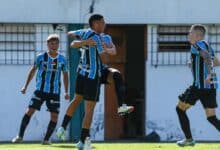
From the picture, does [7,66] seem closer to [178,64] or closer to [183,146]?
[178,64]

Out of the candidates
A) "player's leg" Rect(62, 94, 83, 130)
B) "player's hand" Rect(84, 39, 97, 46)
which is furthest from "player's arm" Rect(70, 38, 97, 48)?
"player's leg" Rect(62, 94, 83, 130)

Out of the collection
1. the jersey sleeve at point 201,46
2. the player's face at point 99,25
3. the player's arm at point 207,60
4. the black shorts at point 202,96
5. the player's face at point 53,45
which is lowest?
the black shorts at point 202,96

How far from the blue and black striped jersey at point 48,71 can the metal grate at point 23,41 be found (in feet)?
15.7

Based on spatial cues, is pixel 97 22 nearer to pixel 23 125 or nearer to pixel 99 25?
pixel 99 25

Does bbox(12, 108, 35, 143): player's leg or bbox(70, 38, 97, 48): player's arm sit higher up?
bbox(70, 38, 97, 48): player's arm

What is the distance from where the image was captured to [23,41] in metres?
20.0

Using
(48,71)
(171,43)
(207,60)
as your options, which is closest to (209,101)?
(207,60)

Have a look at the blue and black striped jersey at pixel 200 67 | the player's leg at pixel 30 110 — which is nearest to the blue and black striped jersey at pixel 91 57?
the blue and black striped jersey at pixel 200 67

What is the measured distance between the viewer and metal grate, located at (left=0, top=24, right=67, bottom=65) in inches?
784

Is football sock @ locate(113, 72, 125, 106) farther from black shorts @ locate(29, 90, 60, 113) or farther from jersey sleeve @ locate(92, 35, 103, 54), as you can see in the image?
black shorts @ locate(29, 90, 60, 113)

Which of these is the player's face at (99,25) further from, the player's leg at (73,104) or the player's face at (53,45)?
the player's face at (53,45)

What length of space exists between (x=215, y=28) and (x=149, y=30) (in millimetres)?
1690

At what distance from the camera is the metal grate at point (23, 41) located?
19913mm

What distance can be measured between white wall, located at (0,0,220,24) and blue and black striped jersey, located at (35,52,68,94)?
479cm
